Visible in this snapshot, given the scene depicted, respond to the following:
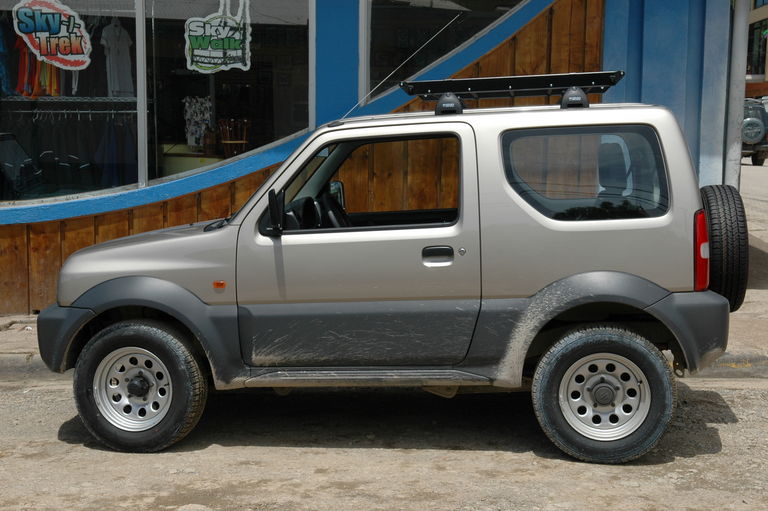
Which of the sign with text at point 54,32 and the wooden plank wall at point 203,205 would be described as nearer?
the wooden plank wall at point 203,205

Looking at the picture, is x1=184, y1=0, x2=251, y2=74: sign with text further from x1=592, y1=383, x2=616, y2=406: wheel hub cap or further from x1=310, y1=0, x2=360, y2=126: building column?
x1=592, y1=383, x2=616, y2=406: wheel hub cap

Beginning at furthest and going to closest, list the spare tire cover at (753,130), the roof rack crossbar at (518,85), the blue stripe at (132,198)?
the spare tire cover at (753,130), the blue stripe at (132,198), the roof rack crossbar at (518,85)

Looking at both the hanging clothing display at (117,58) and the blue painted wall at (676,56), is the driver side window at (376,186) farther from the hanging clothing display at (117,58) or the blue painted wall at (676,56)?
the hanging clothing display at (117,58)

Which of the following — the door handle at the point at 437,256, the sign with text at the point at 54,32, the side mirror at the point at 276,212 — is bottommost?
the door handle at the point at 437,256

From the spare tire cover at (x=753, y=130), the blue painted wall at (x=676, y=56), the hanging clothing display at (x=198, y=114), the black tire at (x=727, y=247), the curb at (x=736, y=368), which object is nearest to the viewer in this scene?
the black tire at (x=727, y=247)

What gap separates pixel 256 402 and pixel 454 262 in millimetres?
2124

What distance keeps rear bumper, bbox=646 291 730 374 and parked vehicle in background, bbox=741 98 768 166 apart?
73.5 feet

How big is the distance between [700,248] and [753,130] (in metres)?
23.4

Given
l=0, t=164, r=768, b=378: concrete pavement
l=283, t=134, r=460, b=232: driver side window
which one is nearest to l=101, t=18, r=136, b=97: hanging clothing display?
l=0, t=164, r=768, b=378: concrete pavement

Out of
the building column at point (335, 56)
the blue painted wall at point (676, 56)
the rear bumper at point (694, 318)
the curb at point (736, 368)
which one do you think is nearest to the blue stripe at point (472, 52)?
the building column at point (335, 56)

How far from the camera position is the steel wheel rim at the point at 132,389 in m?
5.61

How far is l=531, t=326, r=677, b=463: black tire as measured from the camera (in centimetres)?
523

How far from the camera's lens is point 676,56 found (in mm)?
9266

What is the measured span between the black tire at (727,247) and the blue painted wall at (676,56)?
408 centimetres
